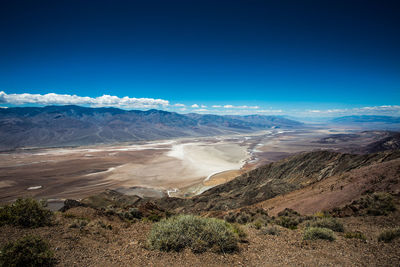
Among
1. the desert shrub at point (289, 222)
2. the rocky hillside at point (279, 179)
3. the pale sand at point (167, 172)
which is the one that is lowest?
the pale sand at point (167, 172)

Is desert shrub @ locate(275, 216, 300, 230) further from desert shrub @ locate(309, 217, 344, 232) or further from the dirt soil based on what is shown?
the dirt soil

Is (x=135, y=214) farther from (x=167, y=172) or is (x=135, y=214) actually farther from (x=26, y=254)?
(x=167, y=172)

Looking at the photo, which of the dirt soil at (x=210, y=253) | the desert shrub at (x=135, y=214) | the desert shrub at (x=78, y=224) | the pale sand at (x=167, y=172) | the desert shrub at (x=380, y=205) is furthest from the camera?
the pale sand at (x=167, y=172)

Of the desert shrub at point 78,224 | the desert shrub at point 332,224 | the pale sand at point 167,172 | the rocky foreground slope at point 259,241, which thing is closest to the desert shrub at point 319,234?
the rocky foreground slope at point 259,241

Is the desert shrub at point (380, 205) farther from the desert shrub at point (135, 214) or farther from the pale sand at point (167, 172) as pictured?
the pale sand at point (167, 172)

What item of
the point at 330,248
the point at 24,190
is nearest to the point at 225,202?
the point at 330,248

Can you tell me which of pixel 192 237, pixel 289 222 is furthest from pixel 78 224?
pixel 289 222
